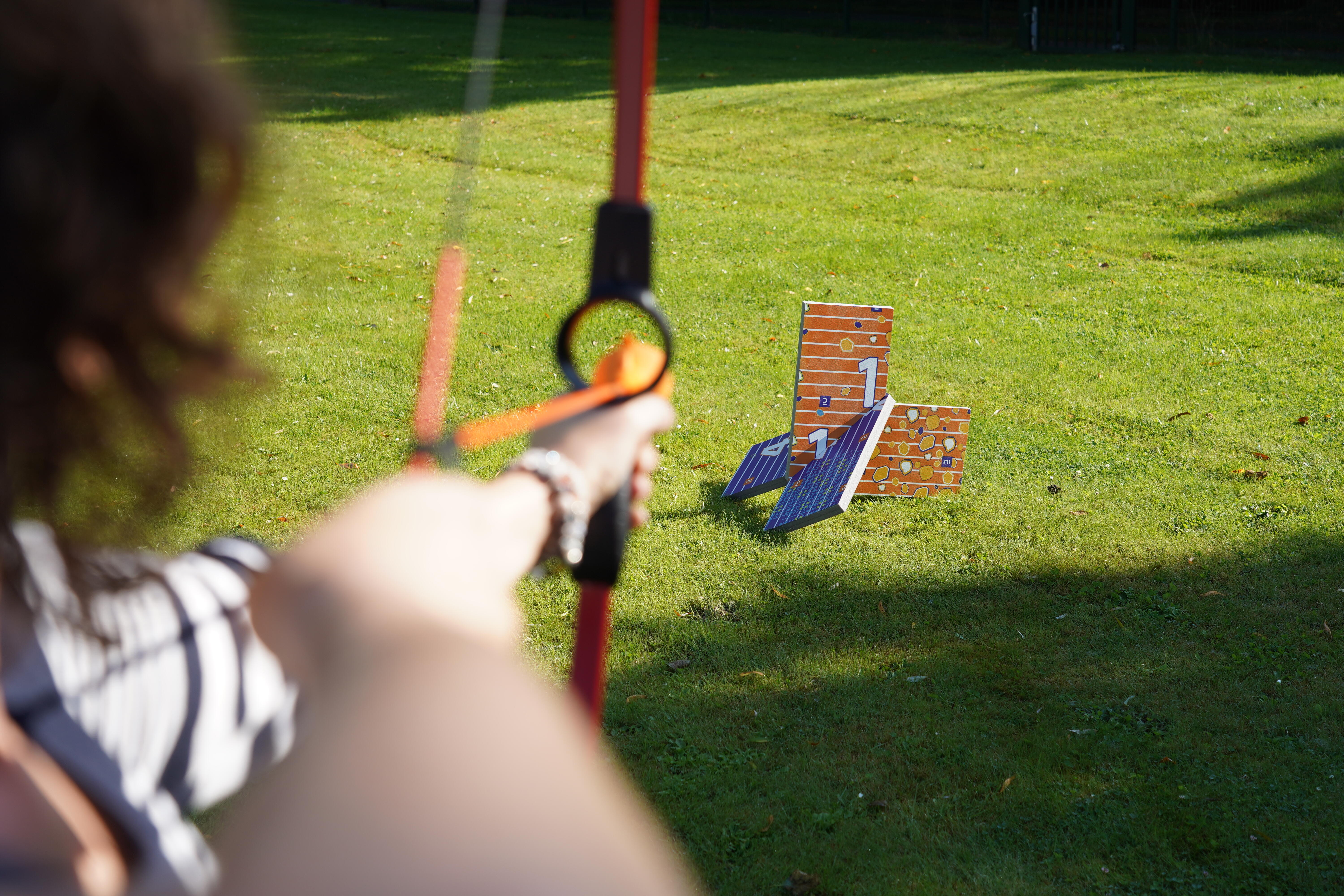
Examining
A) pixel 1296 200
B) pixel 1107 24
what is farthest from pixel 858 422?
pixel 1107 24

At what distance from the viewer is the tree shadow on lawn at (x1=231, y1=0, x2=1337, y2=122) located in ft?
48.8

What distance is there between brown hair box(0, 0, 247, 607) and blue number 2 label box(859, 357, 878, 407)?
444cm

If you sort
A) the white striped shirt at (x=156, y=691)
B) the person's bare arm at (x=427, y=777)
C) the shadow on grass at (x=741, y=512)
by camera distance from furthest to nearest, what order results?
the shadow on grass at (x=741, y=512)
the white striped shirt at (x=156, y=691)
the person's bare arm at (x=427, y=777)

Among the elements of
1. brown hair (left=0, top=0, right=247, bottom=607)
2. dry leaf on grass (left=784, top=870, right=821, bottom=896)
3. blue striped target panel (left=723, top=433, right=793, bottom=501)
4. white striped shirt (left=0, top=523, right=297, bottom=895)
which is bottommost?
dry leaf on grass (left=784, top=870, right=821, bottom=896)

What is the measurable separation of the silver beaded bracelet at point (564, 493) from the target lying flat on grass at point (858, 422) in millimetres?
3851

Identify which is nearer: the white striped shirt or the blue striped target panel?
the white striped shirt

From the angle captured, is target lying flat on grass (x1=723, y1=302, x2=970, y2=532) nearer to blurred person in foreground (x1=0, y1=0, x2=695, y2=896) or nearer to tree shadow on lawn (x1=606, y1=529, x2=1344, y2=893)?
tree shadow on lawn (x1=606, y1=529, x2=1344, y2=893)

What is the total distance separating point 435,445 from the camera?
100 cm

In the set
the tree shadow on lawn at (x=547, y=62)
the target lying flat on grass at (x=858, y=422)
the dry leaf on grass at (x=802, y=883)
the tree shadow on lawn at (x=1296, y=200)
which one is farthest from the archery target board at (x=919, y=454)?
the tree shadow on lawn at (x=547, y=62)

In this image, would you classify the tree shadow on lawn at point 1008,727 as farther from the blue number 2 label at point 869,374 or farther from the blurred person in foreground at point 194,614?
the blurred person in foreground at point 194,614

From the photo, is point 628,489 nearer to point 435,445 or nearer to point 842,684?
point 435,445

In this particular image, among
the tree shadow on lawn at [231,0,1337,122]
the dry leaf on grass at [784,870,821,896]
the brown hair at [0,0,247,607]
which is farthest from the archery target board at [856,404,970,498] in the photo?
the tree shadow on lawn at [231,0,1337,122]

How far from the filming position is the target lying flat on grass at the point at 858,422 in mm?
4871

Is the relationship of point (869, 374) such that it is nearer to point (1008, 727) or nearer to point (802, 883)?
point (1008, 727)
